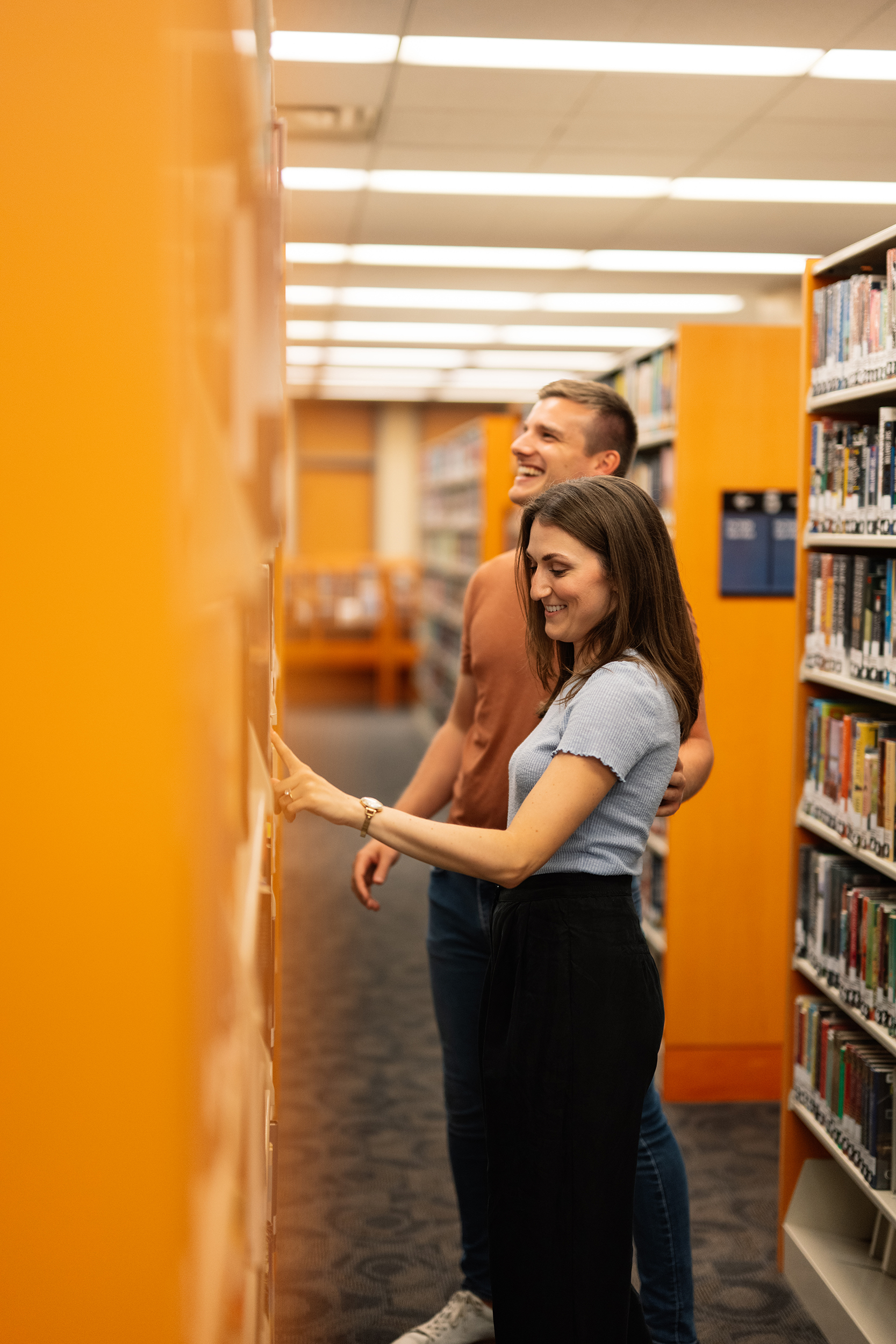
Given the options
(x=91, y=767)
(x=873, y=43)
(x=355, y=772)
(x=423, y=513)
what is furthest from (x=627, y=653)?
(x=423, y=513)

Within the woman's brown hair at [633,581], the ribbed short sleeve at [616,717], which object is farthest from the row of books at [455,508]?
the ribbed short sleeve at [616,717]

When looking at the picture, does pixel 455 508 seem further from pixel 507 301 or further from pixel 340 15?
pixel 340 15

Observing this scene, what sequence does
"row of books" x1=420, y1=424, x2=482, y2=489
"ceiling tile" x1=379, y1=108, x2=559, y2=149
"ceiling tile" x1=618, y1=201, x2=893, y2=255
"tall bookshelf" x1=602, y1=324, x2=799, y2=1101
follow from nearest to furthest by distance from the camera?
"tall bookshelf" x1=602, y1=324, x2=799, y2=1101 → "ceiling tile" x1=379, y1=108, x2=559, y2=149 → "ceiling tile" x1=618, y1=201, x2=893, y2=255 → "row of books" x1=420, y1=424, x2=482, y2=489

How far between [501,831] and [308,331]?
8.14 metres

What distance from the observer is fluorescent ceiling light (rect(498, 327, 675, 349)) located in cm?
877

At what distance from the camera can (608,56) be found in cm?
382

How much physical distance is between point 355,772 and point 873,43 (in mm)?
5101

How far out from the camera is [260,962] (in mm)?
1266

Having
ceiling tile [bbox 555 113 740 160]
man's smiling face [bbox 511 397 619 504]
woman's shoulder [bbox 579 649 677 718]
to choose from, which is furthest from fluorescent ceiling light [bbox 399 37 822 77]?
woman's shoulder [bbox 579 649 677 718]

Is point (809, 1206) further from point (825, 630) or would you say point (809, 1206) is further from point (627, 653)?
point (627, 653)

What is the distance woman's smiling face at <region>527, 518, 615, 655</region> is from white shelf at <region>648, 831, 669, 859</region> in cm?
185

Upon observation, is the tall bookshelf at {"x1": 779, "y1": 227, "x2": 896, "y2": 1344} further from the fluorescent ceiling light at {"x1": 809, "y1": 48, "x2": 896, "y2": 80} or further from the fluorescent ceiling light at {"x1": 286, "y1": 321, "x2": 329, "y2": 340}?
the fluorescent ceiling light at {"x1": 286, "y1": 321, "x2": 329, "y2": 340}

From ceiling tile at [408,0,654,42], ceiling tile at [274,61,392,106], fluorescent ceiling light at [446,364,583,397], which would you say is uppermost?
fluorescent ceiling light at [446,364,583,397]

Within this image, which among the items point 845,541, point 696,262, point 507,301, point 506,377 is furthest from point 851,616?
point 506,377
